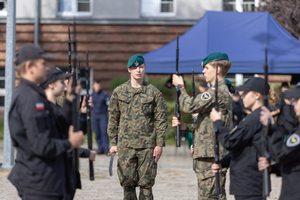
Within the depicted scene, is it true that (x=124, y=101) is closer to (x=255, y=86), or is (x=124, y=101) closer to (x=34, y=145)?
(x=255, y=86)

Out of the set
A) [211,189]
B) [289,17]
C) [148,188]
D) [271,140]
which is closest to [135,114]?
[148,188]

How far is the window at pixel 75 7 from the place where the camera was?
19344 millimetres

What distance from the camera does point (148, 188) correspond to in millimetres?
6066

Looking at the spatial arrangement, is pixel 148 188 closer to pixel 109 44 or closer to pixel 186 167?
pixel 186 167

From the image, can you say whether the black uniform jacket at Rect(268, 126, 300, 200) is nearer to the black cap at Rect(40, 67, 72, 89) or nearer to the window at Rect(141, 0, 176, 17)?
the black cap at Rect(40, 67, 72, 89)

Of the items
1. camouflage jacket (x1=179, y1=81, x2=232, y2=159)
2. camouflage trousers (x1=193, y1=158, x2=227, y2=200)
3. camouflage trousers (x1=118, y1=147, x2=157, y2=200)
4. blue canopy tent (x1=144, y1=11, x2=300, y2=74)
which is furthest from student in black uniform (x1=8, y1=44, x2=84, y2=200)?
blue canopy tent (x1=144, y1=11, x2=300, y2=74)

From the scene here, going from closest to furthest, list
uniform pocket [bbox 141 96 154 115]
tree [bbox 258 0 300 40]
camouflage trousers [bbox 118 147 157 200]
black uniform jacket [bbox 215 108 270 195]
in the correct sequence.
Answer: black uniform jacket [bbox 215 108 270 195], camouflage trousers [bbox 118 147 157 200], uniform pocket [bbox 141 96 154 115], tree [bbox 258 0 300 40]

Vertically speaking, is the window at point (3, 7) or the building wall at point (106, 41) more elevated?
the window at point (3, 7)

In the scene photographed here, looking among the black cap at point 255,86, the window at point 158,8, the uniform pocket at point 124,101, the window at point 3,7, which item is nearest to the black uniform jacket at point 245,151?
the black cap at point 255,86

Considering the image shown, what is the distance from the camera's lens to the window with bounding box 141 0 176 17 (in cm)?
1934

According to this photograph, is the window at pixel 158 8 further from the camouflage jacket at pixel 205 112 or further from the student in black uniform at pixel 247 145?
the student in black uniform at pixel 247 145

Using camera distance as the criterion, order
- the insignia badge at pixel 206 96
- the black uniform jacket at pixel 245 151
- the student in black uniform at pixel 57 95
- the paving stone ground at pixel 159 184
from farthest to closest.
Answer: the paving stone ground at pixel 159 184, the insignia badge at pixel 206 96, the black uniform jacket at pixel 245 151, the student in black uniform at pixel 57 95

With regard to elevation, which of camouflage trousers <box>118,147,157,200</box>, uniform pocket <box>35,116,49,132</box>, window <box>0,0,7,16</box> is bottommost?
camouflage trousers <box>118,147,157,200</box>

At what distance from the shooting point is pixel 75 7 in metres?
19.3
